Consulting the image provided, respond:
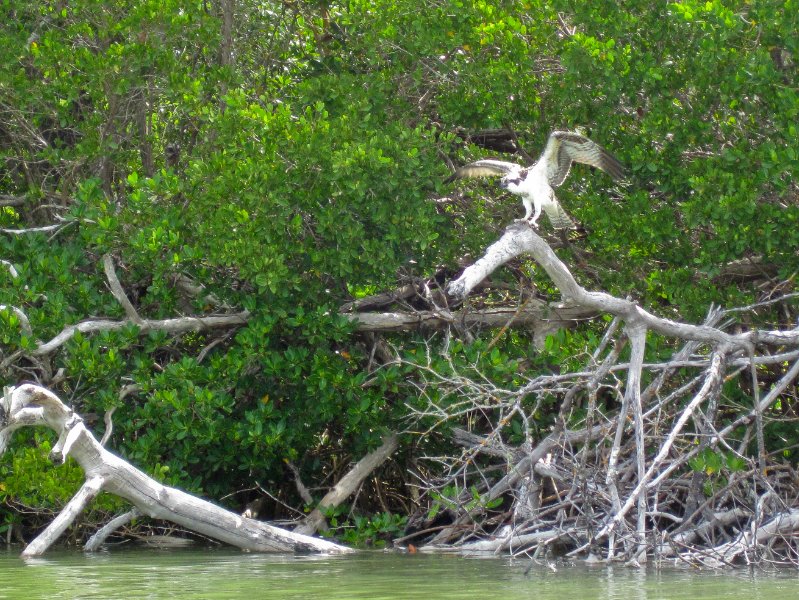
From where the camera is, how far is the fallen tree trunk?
7.16 meters

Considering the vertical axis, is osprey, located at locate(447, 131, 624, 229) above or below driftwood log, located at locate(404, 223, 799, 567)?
above

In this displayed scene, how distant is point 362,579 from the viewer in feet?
21.9

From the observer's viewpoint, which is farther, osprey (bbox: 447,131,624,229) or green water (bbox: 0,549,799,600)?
osprey (bbox: 447,131,624,229)

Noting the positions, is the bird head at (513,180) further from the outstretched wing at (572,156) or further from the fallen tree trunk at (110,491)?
the fallen tree trunk at (110,491)

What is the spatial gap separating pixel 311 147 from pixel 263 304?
1311 millimetres

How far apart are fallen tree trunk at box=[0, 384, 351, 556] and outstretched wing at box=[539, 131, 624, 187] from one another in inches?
122

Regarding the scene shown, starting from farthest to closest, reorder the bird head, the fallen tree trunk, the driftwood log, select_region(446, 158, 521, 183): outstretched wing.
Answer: select_region(446, 158, 521, 183): outstretched wing → the bird head → the fallen tree trunk → the driftwood log

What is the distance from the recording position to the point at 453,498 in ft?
28.5

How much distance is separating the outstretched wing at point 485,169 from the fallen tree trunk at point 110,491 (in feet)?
9.46

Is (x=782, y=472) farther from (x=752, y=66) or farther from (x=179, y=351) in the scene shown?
(x=179, y=351)

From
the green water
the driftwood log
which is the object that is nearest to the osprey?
the driftwood log

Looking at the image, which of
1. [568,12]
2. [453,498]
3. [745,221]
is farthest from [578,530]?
[568,12]

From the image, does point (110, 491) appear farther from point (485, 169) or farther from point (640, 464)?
point (485, 169)

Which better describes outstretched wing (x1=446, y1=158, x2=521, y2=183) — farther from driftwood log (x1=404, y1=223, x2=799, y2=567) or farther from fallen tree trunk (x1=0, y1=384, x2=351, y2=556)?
fallen tree trunk (x1=0, y1=384, x2=351, y2=556)
